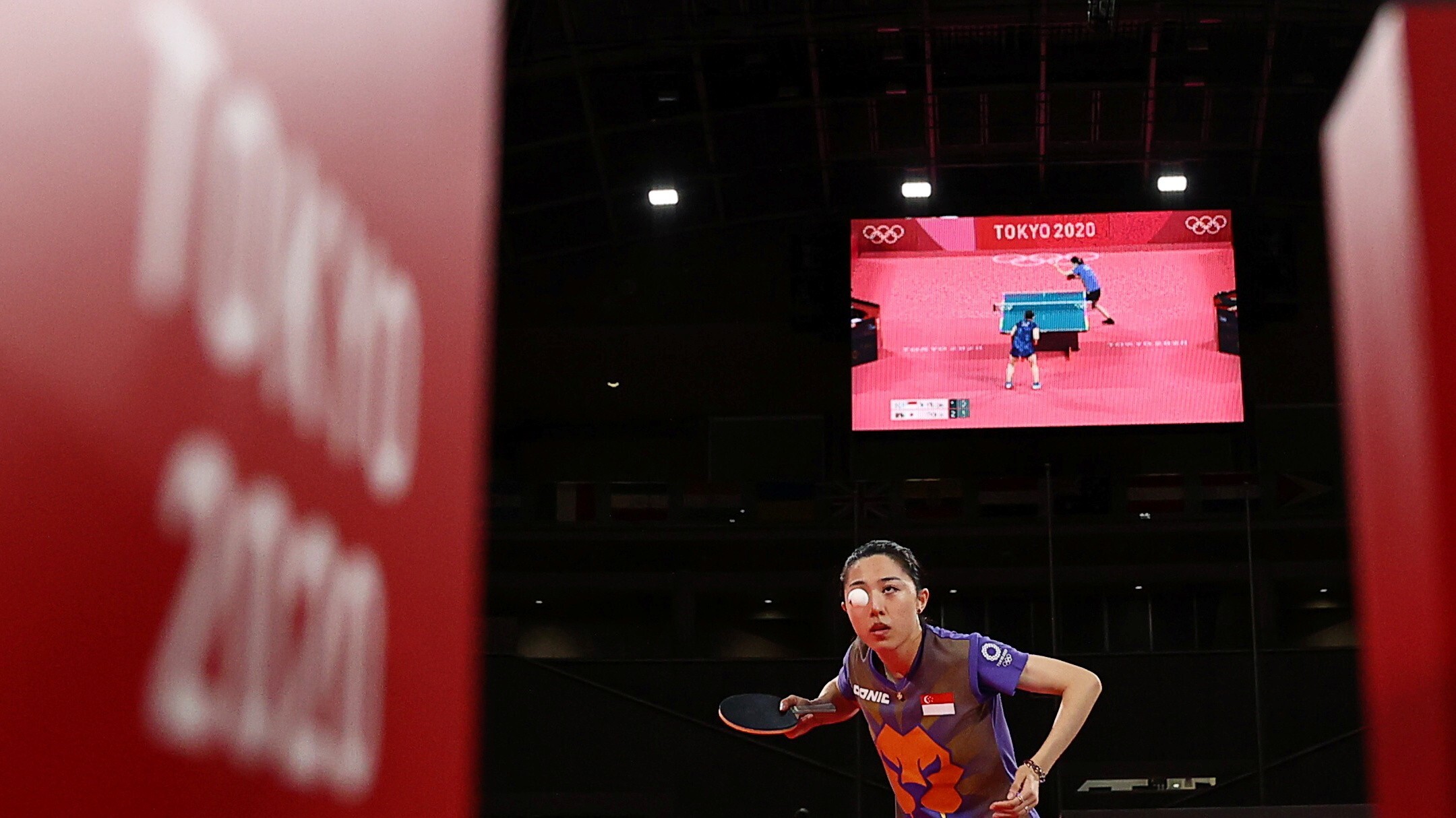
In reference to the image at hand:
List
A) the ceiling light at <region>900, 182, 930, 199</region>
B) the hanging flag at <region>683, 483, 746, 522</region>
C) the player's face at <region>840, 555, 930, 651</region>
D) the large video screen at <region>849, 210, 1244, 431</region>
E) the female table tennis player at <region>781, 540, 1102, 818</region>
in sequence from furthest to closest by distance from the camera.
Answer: the ceiling light at <region>900, 182, 930, 199</region> → the hanging flag at <region>683, 483, 746, 522</region> → the large video screen at <region>849, 210, 1244, 431</region> → the player's face at <region>840, 555, 930, 651</region> → the female table tennis player at <region>781, 540, 1102, 818</region>

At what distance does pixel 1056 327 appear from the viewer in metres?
12.4

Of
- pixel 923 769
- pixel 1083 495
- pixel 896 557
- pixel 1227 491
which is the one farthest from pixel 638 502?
pixel 923 769

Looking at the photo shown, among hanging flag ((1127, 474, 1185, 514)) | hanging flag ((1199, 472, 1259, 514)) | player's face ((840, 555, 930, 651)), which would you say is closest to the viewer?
player's face ((840, 555, 930, 651))

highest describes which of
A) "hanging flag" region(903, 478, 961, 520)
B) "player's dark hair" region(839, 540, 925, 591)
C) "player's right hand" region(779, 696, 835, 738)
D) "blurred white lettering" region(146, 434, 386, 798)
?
"hanging flag" region(903, 478, 961, 520)

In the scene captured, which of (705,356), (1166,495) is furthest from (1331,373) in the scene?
(705,356)

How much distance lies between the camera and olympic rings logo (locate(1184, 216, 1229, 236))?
12.6 m

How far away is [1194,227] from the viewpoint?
12656mm

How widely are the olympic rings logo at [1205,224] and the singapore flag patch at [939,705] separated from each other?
876cm

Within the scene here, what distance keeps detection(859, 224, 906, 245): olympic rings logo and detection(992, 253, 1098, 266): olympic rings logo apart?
823 millimetres

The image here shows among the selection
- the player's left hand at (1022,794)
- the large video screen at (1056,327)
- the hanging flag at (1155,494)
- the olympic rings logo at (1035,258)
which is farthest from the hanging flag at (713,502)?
the player's left hand at (1022,794)

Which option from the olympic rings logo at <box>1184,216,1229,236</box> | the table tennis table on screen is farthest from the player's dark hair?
the olympic rings logo at <box>1184,216,1229,236</box>

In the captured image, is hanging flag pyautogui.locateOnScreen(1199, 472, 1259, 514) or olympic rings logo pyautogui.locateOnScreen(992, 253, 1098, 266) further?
hanging flag pyautogui.locateOnScreen(1199, 472, 1259, 514)

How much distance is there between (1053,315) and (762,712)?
25.9 feet

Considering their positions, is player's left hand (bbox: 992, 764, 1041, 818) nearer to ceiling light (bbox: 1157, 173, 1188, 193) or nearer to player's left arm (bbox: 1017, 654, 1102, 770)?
player's left arm (bbox: 1017, 654, 1102, 770)
